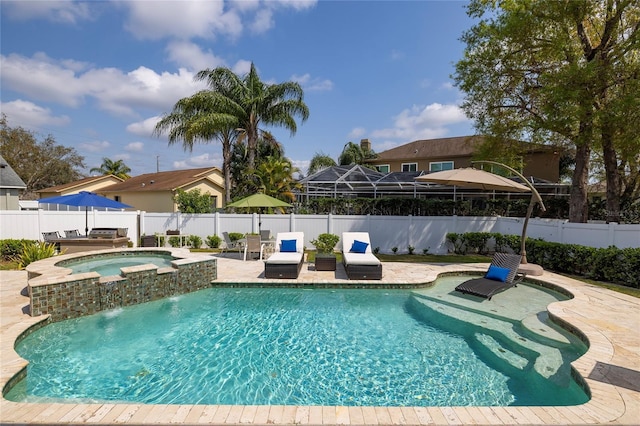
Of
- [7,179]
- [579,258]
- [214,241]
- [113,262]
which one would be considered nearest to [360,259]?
[579,258]

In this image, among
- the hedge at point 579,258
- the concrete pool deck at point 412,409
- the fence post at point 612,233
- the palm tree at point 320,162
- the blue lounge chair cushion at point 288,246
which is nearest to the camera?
the concrete pool deck at point 412,409

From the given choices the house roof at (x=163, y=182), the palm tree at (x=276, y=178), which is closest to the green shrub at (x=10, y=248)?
the palm tree at (x=276, y=178)

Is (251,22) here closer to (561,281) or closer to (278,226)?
(278,226)

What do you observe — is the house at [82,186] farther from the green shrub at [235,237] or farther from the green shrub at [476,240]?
the green shrub at [476,240]

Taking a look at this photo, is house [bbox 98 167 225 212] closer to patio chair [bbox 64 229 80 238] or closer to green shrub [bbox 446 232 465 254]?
patio chair [bbox 64 229 80 238]

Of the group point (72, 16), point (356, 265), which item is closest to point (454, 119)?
point (356, 265)

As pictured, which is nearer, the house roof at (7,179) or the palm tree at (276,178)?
the palm tree at (276,178)

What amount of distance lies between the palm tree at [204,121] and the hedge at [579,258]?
47.8 ft

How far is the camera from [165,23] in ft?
34.7

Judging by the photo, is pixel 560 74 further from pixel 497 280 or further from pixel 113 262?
pixel 113 262

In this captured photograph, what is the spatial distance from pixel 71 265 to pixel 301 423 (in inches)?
467

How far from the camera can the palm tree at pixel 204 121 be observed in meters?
17.6

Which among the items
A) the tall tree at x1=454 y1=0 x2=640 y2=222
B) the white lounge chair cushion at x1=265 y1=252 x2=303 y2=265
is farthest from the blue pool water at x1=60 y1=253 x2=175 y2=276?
the tall tree at x1=454 y1=0 x2=640 y2=222

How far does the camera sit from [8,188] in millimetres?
20344
